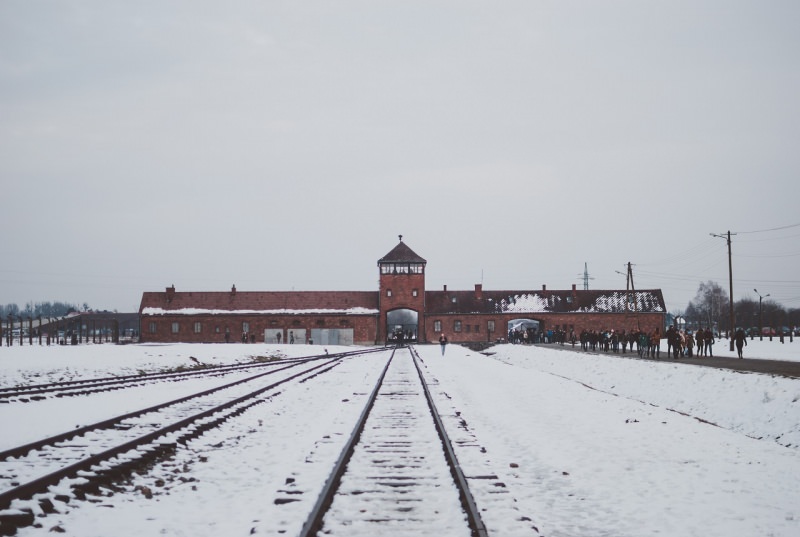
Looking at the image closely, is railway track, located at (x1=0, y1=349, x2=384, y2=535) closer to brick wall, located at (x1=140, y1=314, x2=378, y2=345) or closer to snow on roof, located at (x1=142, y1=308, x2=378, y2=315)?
brick wall, located at (x1=140, y1=314, x2=378, y2=345)

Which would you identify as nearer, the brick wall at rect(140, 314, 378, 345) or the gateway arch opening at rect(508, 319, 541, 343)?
the gateway arch opening at rect(508, 319, 541, 343)

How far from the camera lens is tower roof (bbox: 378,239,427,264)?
240 feet

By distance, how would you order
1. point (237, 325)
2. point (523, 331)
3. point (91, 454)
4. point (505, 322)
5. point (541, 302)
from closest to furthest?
point (91, 454)
point (523, 331)
point (237, 325)
point (505, 322)
point (541, 302)

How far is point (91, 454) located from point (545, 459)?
19.3ft

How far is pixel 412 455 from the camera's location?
8.88 metres

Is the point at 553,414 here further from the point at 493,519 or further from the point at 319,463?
the point at 493,519

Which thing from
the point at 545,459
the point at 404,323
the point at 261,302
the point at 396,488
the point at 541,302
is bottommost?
the point at 545,459

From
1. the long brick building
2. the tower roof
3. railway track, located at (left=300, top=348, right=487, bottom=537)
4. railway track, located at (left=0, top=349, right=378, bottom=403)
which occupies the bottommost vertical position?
railway track, located at (left=0, top=349, right=378, bottom=403)

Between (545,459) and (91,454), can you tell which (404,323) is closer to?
(545,459)

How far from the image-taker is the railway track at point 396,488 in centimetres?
574

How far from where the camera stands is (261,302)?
7331 cm

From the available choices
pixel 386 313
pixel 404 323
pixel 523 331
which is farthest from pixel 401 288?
pixel 523 331

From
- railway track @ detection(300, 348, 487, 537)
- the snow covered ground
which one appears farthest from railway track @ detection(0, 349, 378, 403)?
railway track @ detection(300, 348, 487, 537)

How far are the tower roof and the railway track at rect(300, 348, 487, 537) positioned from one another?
202ft
